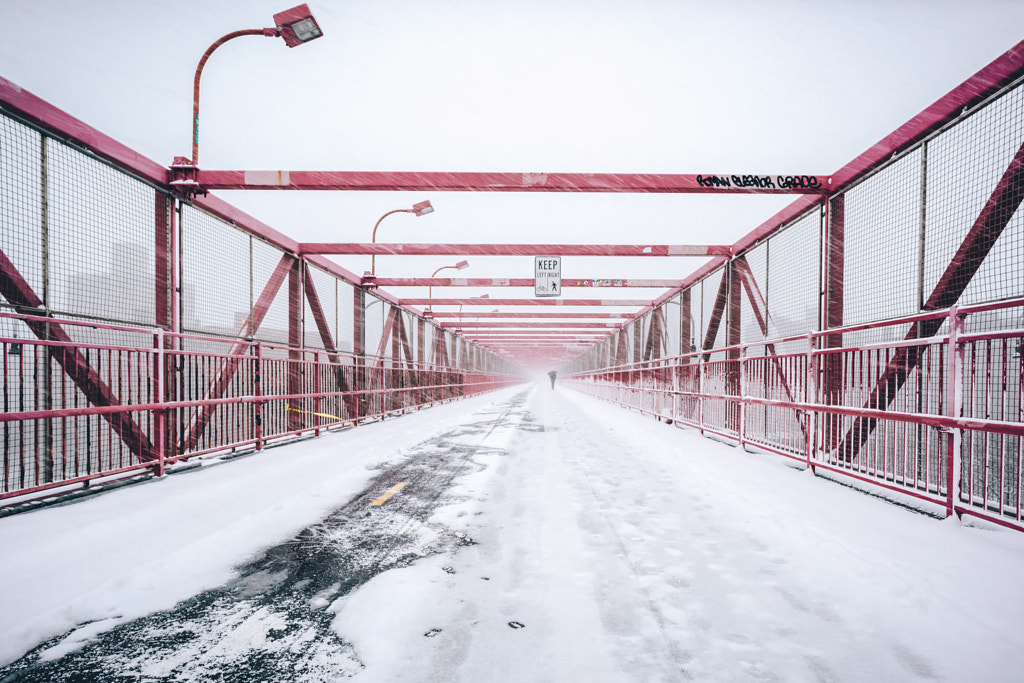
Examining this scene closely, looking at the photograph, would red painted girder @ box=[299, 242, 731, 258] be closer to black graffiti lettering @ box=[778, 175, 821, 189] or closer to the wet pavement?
black graffiti lettering @ box=[778, 175, 821, 189]

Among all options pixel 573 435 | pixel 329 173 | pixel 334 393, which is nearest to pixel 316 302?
pixel 334 393

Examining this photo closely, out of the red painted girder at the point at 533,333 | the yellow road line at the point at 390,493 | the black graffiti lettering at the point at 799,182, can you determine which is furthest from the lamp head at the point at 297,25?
the red painted girder at the point at 533,333

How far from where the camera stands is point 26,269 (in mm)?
4984

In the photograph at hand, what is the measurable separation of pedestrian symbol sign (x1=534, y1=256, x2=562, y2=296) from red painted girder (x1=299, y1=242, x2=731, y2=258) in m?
0.19

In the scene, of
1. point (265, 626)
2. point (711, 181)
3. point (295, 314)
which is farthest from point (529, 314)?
point (265, 626)

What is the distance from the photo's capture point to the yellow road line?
4426 millimetres

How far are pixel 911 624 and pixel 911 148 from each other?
562cm

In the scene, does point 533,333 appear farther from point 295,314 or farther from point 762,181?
point 762,181

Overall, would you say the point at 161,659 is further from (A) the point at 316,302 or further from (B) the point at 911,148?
(A) the point at 316,302

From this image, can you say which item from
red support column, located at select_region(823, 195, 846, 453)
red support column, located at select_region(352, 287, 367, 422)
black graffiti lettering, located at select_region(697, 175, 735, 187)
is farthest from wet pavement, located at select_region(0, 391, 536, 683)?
red support column, located at select_region(352, 287, 367, 422)

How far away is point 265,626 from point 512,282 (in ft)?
47.9

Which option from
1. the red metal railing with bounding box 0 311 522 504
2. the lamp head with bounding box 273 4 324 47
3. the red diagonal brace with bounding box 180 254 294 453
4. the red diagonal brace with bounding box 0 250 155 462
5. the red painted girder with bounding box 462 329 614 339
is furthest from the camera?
the red painted girder with bounding box 462 329 614 339

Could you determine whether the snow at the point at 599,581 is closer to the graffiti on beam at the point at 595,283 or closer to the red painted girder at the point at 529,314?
the graffiti on beam at the point at 595,283

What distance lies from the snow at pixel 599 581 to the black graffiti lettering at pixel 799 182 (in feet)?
16.1
